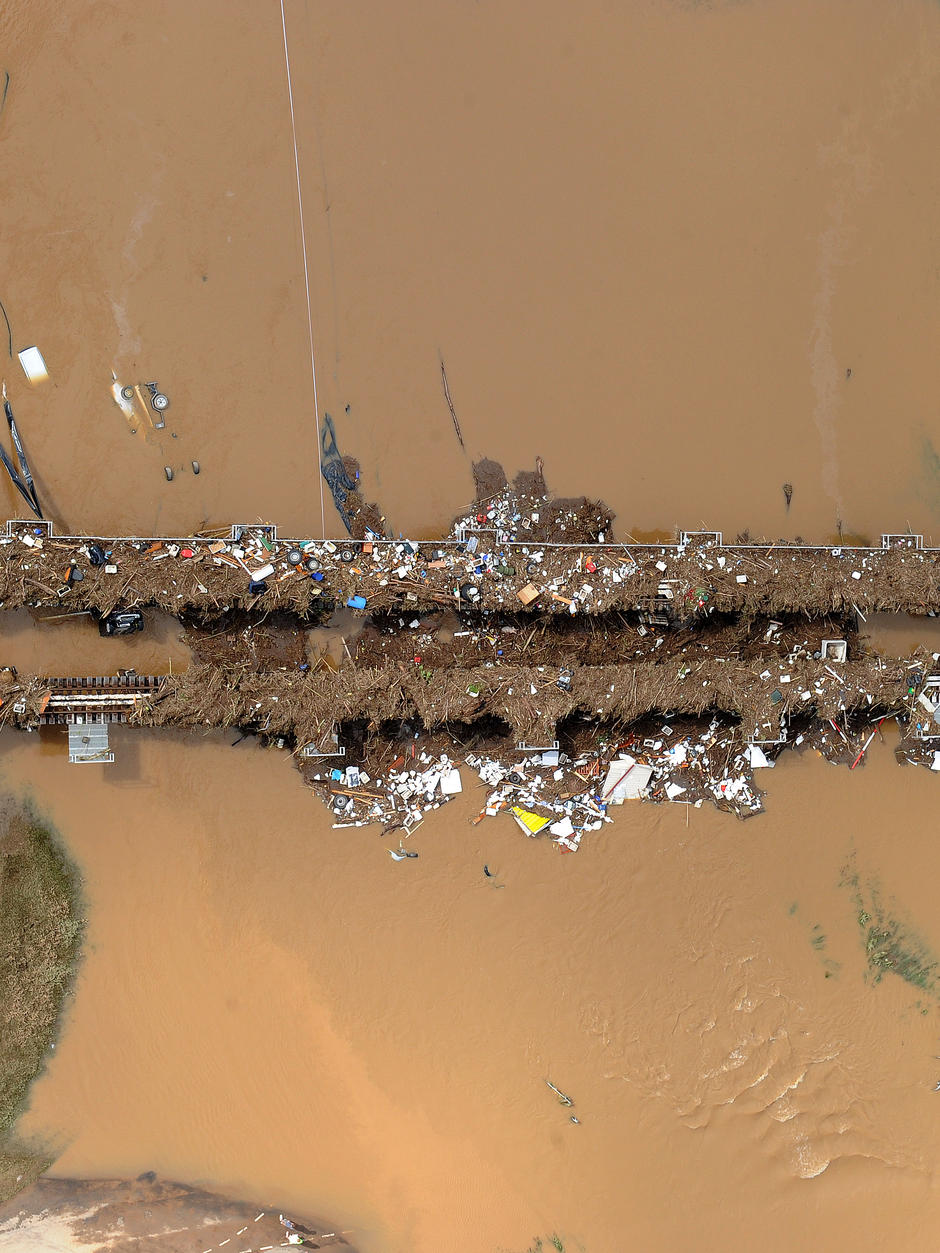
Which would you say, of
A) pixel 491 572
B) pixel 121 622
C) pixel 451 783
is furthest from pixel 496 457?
pixel 121 622

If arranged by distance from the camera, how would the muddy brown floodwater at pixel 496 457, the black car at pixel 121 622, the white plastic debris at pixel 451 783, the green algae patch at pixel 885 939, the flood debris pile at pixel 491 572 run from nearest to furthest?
the flood debris pile at pixel 491 572 < the black car at pixel 121 622 < the muddy brown floodwater at pixel 496 457 < the white plastic debris at pixel 451 783 < the green algae patch at pixel 885 939

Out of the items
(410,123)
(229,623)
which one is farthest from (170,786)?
(410,123)

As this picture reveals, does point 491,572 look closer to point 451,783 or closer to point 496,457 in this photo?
point 496,457

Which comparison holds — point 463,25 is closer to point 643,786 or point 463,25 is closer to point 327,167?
point 327,167

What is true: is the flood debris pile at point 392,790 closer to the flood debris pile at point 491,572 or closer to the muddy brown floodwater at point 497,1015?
the muddy brown floodwater at point 497,1015

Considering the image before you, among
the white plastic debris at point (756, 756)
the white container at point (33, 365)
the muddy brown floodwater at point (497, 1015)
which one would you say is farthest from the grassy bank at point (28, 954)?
the white plastic debris at point (756, 756)
